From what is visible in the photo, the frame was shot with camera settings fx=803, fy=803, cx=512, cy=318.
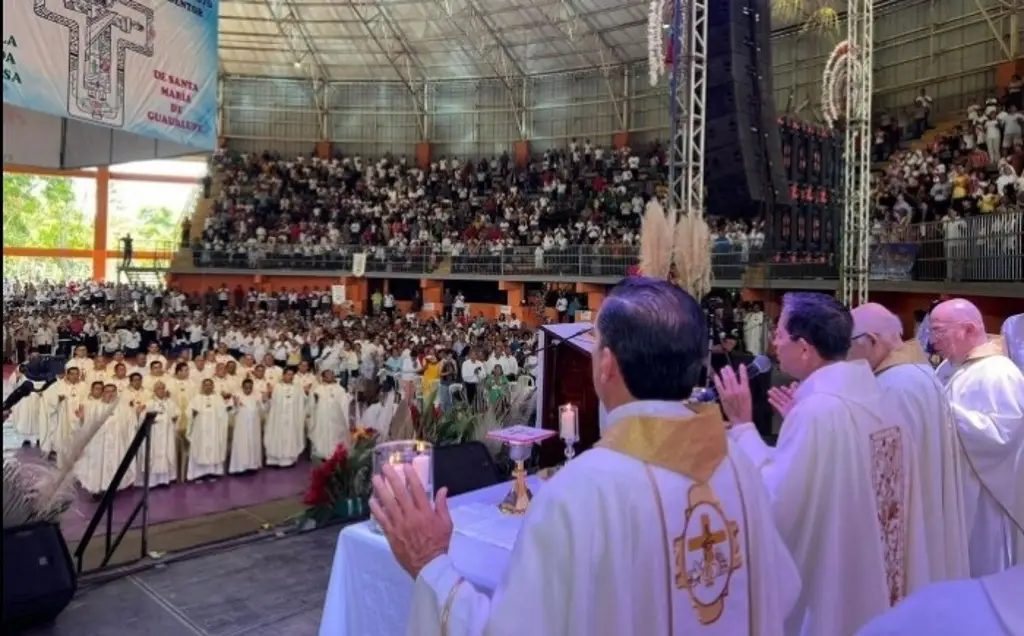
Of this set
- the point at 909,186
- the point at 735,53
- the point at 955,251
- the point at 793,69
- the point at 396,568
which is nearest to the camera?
the point at 396,568

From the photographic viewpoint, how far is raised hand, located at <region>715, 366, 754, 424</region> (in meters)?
2.80

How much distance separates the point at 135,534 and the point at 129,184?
33.7 meters

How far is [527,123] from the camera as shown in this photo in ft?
99.5

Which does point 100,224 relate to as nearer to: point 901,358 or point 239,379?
point 239,379

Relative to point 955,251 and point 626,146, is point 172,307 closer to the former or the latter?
point 626,146

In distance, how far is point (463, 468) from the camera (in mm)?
4508

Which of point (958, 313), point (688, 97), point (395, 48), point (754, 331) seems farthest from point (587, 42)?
point (958, 313)

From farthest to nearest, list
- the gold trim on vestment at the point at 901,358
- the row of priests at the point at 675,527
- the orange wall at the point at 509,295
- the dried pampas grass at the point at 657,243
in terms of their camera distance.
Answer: the orange wall at the point at 509,295 < the dried pampas grass at the point at 657,243 < the gold trim on vestment at the point at 901,358 < the row of priests at the point at 675,527

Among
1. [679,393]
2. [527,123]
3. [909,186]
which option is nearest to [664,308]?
[679,393]

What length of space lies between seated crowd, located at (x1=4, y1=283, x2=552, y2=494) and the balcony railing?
8.69 ft

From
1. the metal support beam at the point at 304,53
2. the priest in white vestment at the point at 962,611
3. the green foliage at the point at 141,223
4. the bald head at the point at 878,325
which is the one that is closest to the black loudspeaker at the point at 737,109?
the bald head at the point at 878,325

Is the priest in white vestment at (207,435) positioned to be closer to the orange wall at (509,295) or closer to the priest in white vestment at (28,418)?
the priest in white vestment at (28,418)

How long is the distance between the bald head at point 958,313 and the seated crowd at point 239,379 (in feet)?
13.2

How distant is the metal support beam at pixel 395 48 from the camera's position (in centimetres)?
2789
